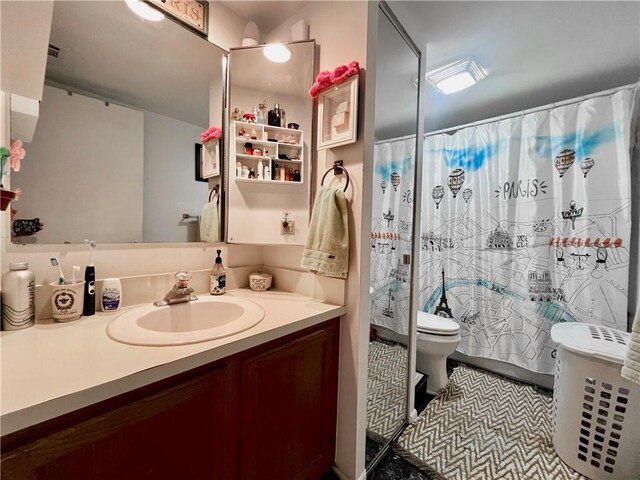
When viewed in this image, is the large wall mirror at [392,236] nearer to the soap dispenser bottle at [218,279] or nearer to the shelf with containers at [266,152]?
the shelf with containers at [266,152]

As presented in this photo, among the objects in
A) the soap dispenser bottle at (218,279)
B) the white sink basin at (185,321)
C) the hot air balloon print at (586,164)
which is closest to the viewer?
the white sink basin at (185,321)

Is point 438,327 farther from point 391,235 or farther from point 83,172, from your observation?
point 83,172

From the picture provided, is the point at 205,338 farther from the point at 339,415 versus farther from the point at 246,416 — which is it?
the point at 339,415

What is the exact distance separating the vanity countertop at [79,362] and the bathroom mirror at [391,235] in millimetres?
705

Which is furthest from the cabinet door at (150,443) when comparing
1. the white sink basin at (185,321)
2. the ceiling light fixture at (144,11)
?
the ceiling light fixture at (144,11)

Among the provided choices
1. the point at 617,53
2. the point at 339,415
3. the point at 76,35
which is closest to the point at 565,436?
the point at 339,415

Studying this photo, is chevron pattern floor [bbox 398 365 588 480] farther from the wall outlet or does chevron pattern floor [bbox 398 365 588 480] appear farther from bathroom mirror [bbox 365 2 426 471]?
the wall outlet

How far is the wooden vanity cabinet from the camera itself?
0.53 m

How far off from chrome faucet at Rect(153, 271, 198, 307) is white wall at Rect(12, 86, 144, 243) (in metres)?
0.25

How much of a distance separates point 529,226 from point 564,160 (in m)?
0.50

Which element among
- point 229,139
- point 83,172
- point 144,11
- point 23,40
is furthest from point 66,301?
point 144,11

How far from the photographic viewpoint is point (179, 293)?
1102mm

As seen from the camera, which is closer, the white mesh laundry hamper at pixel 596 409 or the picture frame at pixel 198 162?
the white mesh laundry hamper at pixel 596 409

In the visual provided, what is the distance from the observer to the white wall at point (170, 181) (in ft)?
3.80
